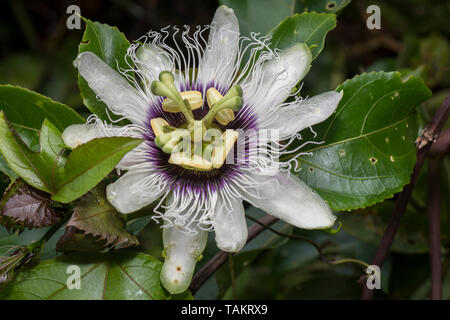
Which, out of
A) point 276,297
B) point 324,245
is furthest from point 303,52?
point 276,297

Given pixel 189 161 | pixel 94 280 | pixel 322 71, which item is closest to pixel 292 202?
pixel 189 161

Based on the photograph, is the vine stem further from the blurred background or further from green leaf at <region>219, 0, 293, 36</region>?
green leaf at <region>219, 0, 293, 36</region>

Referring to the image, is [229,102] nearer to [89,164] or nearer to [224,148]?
[224,148]

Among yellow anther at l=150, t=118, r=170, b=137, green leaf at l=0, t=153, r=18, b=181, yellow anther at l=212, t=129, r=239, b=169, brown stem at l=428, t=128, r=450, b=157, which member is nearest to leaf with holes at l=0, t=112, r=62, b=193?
green leaf at l=0, t=153, r=18, b=181

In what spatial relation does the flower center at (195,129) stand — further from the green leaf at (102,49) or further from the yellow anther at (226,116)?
the green leaf at (102,49)
